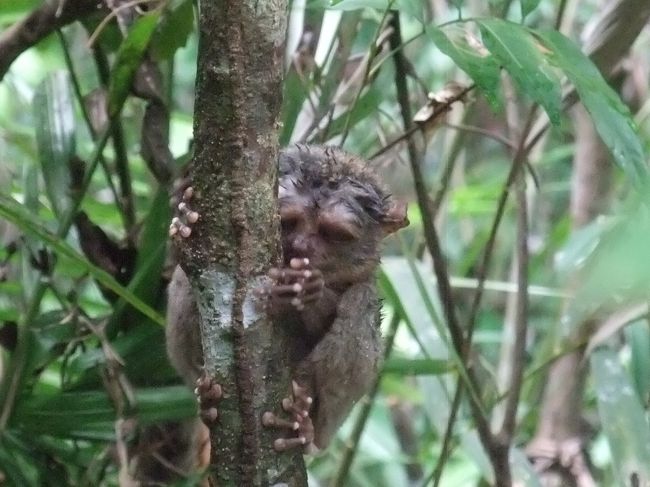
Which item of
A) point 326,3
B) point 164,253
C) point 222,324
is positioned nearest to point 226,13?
point 222,324

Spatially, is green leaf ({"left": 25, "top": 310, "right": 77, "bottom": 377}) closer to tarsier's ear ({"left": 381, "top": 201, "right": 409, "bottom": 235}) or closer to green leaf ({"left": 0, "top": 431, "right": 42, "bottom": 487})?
green leaf ({"left": 0, "top": 431, "right": 42, "bottom": 487})

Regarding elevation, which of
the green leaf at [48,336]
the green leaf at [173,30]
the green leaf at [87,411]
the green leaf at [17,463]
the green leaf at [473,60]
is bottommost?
the green leaf at [17,463]

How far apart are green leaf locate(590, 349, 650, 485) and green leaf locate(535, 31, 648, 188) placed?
39.0 inches

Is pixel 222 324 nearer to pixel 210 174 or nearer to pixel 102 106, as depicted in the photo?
pixel 210 174

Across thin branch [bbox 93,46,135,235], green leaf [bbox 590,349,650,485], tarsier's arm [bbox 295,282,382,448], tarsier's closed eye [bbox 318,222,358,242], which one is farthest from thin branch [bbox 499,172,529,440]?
thin branch [bbox 93,46,135,235]

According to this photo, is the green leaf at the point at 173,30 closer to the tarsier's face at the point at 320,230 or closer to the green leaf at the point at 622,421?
the tarsier's face at the point at 320,230

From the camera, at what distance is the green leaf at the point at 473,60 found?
1402 millimetres

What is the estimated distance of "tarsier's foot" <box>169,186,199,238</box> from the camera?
49.1 inches

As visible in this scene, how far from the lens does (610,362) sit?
239 cm

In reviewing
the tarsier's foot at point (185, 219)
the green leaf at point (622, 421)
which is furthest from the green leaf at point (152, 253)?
the green leaf at point (622, 421)

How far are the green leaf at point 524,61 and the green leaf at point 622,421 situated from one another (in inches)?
41.4

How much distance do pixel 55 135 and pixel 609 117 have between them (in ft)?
4.18

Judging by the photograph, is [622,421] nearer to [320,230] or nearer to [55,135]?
[320,230]

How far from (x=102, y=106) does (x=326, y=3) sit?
85cm
